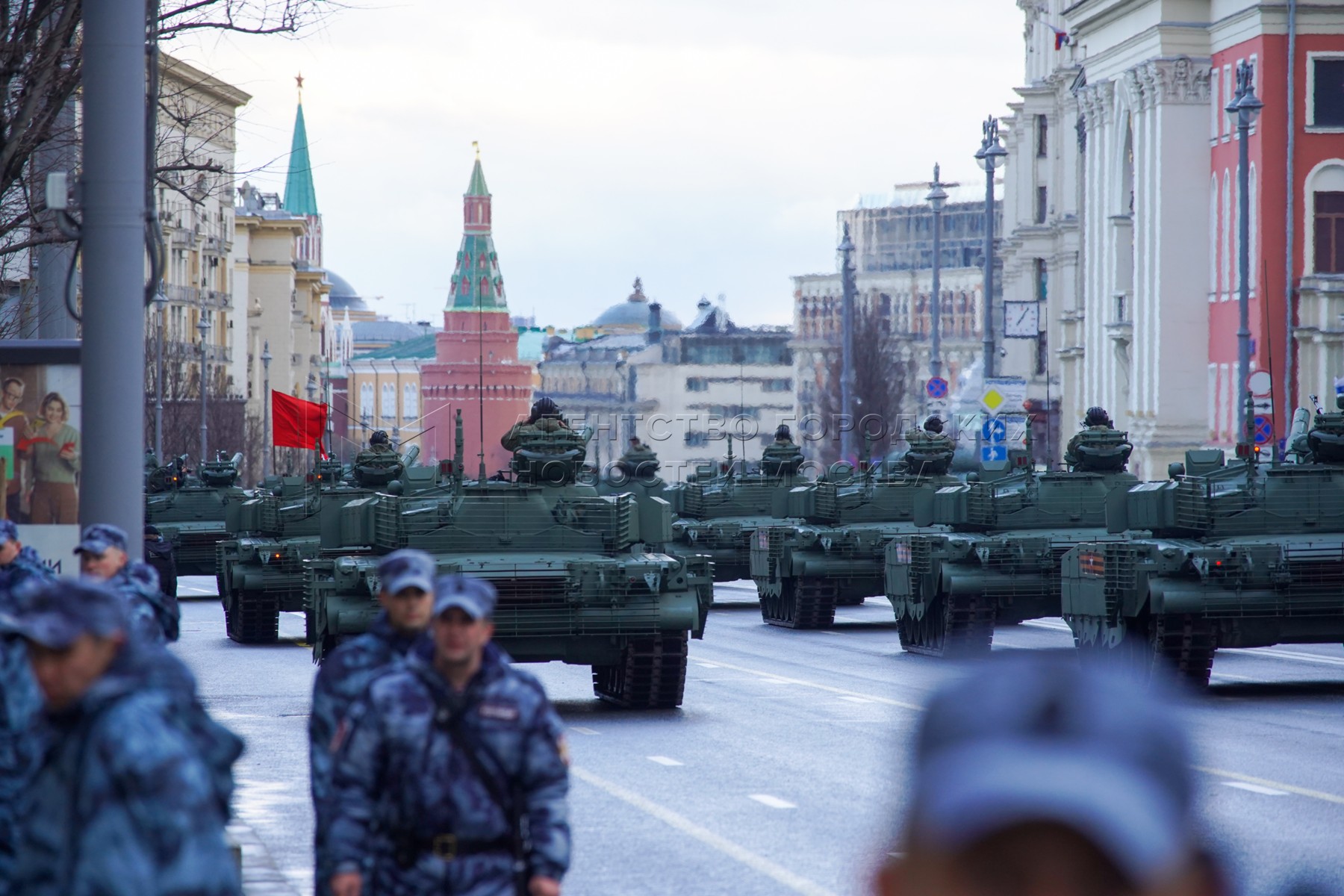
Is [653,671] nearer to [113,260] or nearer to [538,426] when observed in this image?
[538,426]

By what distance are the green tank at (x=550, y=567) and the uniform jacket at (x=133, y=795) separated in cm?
1135

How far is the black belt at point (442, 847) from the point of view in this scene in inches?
215

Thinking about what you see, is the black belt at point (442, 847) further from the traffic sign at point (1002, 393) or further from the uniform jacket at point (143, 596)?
the traffic sign at point (1002, 393)

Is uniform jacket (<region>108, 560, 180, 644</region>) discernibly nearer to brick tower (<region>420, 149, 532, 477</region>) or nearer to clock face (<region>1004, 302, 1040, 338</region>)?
clock face (<region>1004, 302, 1040, 338</region>)

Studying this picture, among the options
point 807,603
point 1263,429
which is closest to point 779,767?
point 807,603

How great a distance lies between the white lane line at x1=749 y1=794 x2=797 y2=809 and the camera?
11586mm

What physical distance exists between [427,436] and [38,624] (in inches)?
7183

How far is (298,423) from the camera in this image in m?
26.8

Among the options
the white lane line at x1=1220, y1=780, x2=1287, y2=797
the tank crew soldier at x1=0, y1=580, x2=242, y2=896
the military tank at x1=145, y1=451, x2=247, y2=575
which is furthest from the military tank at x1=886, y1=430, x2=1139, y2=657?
the tank crew soldier at x1=0, y1=580, x2=242, y2=896

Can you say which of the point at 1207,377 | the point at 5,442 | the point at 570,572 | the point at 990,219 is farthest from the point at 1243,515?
the point at 1207,377

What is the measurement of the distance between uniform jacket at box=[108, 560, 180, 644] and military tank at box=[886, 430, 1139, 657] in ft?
40.6

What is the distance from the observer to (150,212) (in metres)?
9.88

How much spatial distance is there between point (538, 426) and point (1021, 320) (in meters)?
20.6

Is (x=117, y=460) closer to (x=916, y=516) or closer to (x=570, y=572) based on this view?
(x=570, y=572)
